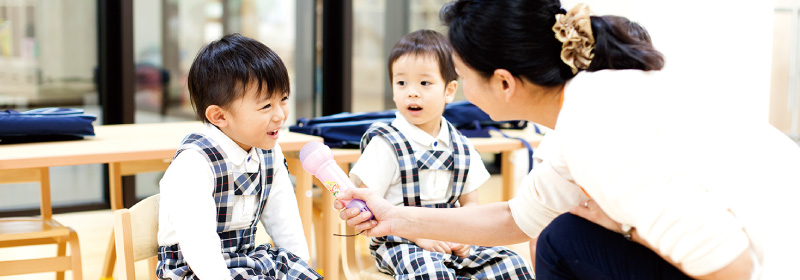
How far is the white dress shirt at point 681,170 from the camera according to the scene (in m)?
1.08

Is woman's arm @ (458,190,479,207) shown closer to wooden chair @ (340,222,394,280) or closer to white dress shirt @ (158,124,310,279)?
wooden chair @ (340,222,394,280)

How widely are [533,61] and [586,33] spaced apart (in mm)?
96

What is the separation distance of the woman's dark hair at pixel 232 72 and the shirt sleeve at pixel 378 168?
39 cm

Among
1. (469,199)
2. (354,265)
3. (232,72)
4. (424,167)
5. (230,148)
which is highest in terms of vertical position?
(232,72)

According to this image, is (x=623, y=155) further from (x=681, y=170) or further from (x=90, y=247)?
(x=90, y=247)

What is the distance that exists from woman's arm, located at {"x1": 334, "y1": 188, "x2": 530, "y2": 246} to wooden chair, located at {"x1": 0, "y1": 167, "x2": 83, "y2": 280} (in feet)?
3.02

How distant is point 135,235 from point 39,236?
0.73 meters

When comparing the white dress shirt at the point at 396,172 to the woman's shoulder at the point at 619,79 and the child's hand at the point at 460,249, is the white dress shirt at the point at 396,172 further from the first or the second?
the woman's shoulder at the point at 619,79

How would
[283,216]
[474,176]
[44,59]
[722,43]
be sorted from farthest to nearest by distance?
[44,59], [722,43], [474,176], [283,216]

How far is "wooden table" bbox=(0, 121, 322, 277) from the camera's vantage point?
178cm

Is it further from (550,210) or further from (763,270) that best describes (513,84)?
(763,270)

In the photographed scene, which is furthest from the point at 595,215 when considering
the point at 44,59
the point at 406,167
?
the point at 44,59

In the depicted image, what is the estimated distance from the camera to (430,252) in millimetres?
1826

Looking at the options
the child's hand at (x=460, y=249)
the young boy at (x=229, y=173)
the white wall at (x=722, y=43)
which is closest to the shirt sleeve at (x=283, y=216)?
the young boy at (x=229, y=173)
